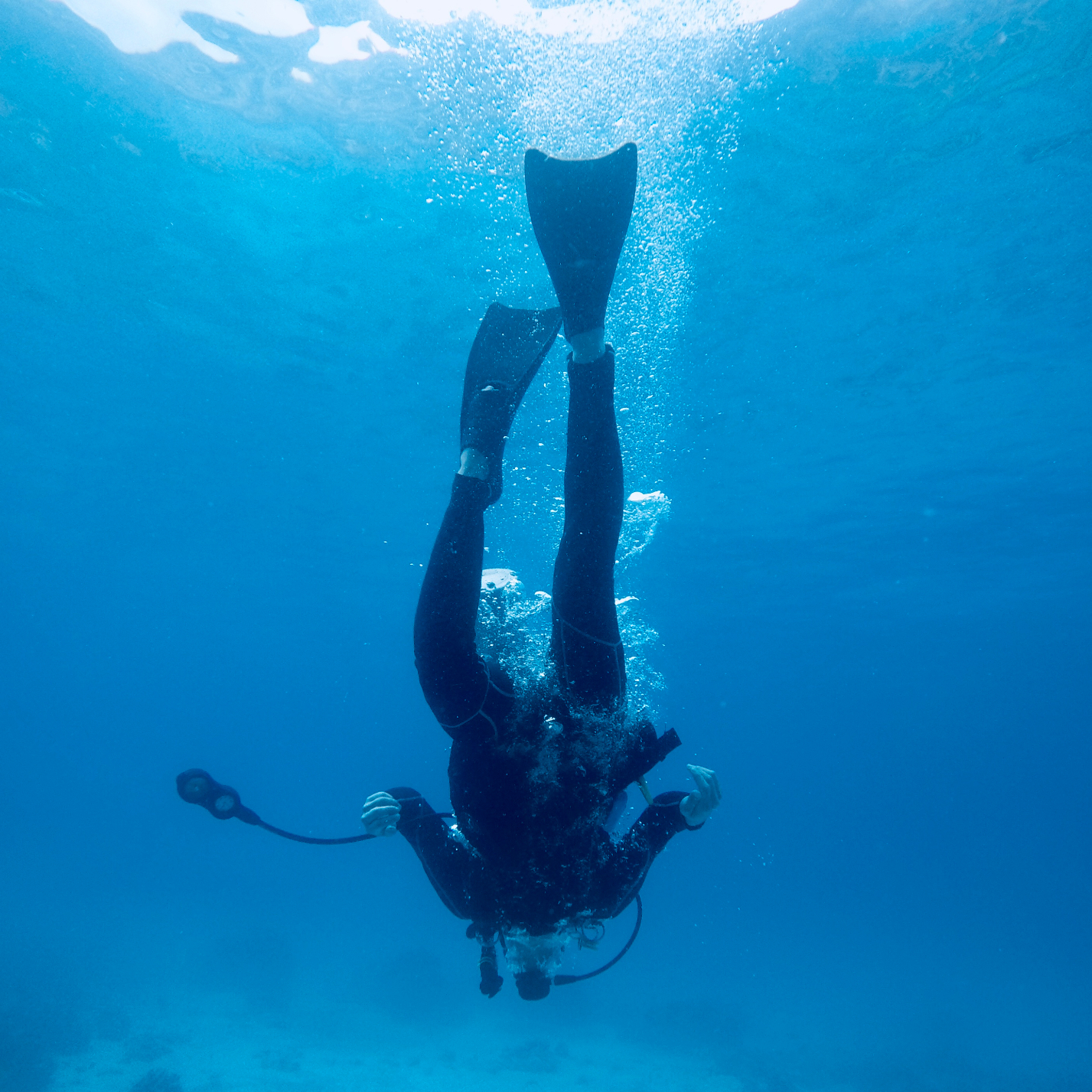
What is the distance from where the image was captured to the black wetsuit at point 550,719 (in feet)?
12.3

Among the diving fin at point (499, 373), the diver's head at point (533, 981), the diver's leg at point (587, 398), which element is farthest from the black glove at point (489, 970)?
the diving fin at point (499, 373)

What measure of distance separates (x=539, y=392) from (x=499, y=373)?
942 cm

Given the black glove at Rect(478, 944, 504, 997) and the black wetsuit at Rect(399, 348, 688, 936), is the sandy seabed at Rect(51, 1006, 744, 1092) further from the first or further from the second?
the black wetsuit at Rect(399, 348, 688, 936)

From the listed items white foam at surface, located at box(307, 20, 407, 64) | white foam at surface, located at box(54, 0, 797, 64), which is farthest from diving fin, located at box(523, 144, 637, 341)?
white foam at surface, located at box(307, 20, 407, 64)

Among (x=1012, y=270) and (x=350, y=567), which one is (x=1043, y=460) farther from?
(x=350, y=567)

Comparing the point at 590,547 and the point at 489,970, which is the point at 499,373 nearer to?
the point at 590,547

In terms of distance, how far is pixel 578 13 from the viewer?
745cm

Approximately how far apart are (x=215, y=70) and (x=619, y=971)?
4060 cm

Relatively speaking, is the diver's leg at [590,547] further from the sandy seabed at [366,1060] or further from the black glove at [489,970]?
the sandy seabed at [366,1060]

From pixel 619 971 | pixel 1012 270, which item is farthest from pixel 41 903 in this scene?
pixel 1012 270

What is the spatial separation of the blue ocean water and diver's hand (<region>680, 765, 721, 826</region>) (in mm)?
7989

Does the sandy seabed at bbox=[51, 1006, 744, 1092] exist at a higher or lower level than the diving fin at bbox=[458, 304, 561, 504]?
lower

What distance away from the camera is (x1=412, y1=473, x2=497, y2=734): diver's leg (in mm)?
→ 3705

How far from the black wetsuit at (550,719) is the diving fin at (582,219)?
37cm
